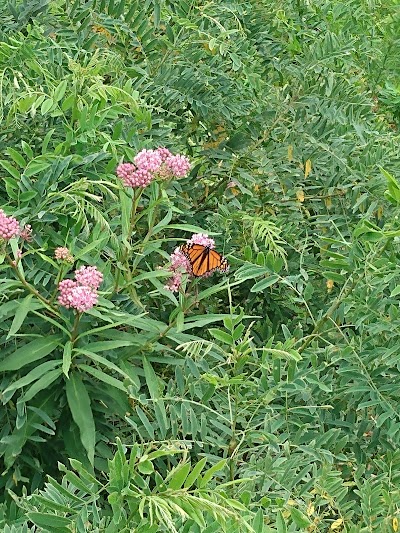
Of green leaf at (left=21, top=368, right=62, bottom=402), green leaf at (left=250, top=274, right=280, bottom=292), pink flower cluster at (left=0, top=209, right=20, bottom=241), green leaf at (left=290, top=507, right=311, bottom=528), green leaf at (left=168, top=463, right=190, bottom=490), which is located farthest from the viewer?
green leaf at (left=250, top=274, right=280, bottom=292)

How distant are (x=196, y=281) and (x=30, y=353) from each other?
0.39 meters

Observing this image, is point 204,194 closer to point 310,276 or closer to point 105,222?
point 310,276

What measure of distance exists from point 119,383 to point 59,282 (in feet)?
0.78

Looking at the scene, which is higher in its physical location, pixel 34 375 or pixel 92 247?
pixel 92 247

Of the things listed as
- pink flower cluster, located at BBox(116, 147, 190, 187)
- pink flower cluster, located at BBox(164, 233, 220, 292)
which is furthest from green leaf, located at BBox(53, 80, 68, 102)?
pink flower cluster, located at BBox(164, 233, 220, 292)

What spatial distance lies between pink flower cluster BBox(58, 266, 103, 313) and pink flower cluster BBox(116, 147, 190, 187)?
0.21 meters

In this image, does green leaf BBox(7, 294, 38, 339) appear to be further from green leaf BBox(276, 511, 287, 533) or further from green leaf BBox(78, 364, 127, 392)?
green leaf BBox(276, 511, 287, 533)

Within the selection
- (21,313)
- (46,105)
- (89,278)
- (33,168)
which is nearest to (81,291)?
(89,278)

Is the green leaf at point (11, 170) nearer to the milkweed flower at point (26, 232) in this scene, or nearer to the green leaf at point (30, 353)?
the milkweed flower at point (26, 232)

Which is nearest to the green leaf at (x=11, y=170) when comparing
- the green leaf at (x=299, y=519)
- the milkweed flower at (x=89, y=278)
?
the milkweed flower at (x=89, y=278)

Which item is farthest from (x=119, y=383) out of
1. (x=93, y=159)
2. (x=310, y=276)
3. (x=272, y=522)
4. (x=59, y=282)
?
(x=310, y=276)

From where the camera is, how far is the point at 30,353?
1.85m

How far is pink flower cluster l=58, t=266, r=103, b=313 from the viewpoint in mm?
1712

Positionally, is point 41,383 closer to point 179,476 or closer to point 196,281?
point 196,281
